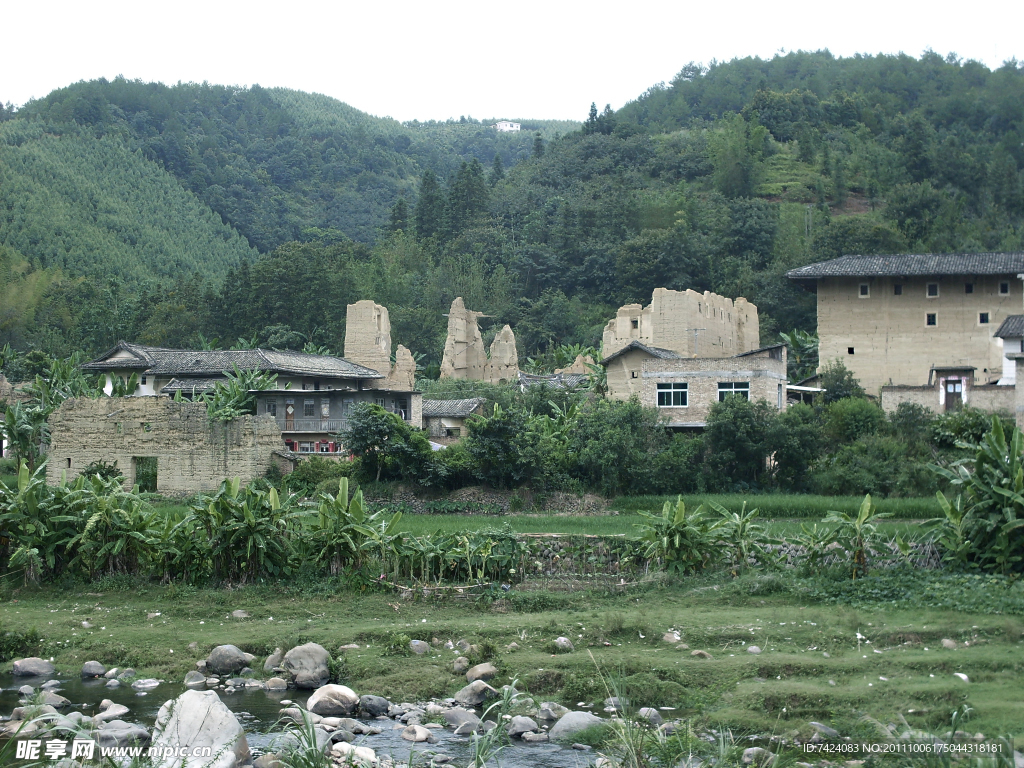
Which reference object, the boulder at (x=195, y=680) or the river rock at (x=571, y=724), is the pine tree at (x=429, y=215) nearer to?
the boulder at (x=195, y=680)

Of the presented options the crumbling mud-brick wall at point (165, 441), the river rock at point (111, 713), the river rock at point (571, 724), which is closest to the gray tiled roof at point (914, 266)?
the crumbling mud-brick wall at point (165, 441)

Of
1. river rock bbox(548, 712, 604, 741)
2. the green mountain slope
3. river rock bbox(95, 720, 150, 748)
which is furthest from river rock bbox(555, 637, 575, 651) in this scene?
the green mountain slope

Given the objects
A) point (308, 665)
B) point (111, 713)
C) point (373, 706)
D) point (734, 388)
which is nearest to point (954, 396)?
point (734, 388)

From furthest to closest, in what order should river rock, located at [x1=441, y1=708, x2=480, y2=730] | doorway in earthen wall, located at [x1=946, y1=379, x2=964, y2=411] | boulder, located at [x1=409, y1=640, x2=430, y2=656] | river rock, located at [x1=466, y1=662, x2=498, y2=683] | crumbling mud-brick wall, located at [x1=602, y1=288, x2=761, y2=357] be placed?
1. crumbling mud-brick wall, located at [x1=602, y1=288, x2=761, y2=357]
2. doorway in earthen wall, located at [x1=946, y1=379, x2=964, y2=411]
3. boulder, located at [x1=409, y1=640, x2=430, y2=656]
4. river rock, located at [x1=466, y1=662, x2=498, y2=683]
5. river rock, located at [x1=441, y1=708, x2=480, y2=730]

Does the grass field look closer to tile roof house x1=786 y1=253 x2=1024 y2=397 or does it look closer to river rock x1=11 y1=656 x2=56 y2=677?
river rock x1=11 y1=656 x2=56 y2=677

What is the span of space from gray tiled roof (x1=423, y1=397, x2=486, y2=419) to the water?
30753 mm

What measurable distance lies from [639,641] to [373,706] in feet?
13.1

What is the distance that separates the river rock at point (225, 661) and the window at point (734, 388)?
23.2 m

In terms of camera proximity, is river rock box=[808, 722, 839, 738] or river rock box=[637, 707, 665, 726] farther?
river rock box=[637, 707, 665, 726]

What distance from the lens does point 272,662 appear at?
1430 cm

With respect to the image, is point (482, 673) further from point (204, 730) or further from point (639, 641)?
point (204, 730)

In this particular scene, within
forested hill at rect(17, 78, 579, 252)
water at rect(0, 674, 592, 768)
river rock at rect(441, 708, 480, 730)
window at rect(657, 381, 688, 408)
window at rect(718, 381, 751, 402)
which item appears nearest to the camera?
water at rect(0, 674, 592, 768)

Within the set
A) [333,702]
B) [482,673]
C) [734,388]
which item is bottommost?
[333,702]

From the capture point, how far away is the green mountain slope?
91.3 meters
